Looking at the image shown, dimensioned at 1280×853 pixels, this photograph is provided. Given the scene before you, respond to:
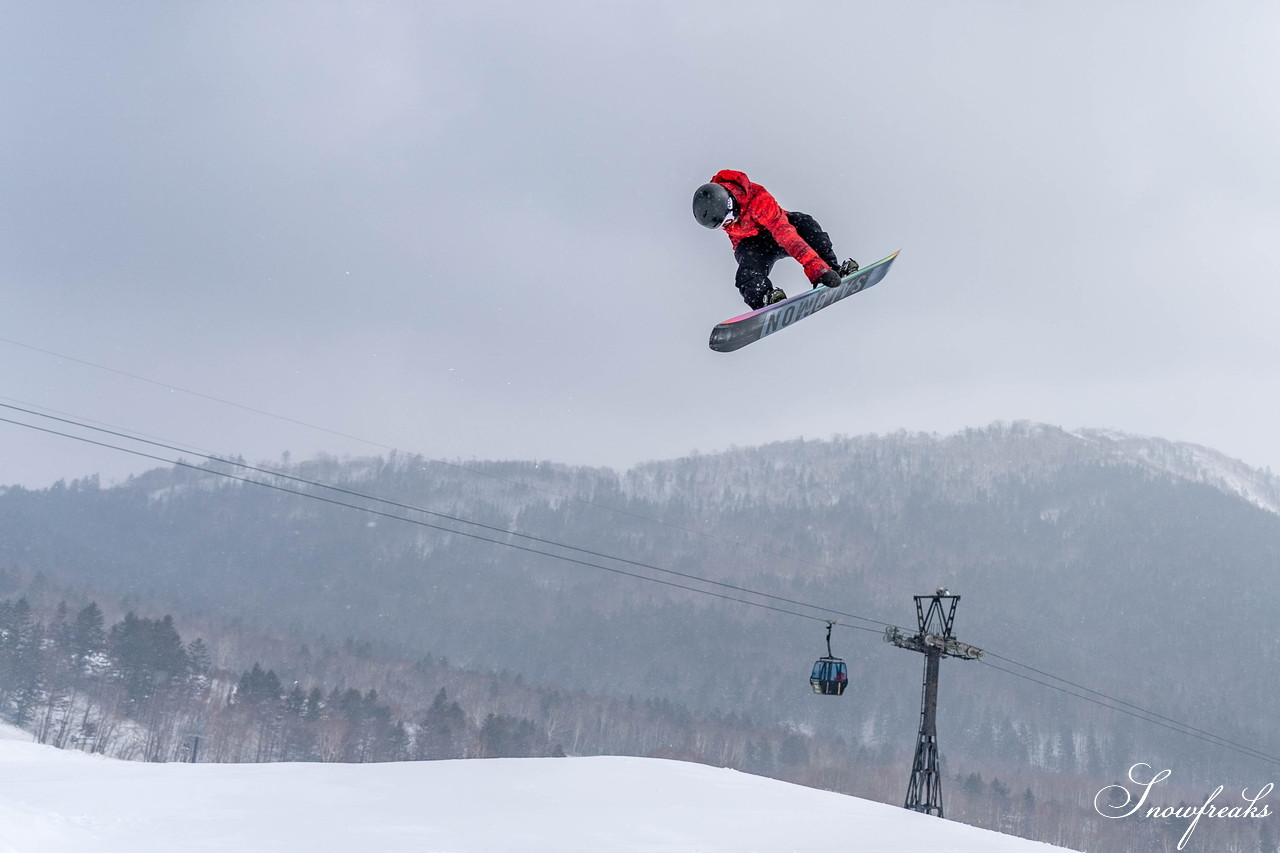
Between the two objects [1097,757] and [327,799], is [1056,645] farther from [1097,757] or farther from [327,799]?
[327,799]

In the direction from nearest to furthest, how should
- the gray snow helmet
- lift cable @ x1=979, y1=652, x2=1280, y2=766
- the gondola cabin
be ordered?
the gray snow helmet → the gondola cabin → lift cable @ x1=979, y1=652, x2=1280, y2=766

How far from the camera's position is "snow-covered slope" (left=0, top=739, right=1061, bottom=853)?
29.1 ft

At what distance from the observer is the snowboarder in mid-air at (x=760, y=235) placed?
8.70 metres

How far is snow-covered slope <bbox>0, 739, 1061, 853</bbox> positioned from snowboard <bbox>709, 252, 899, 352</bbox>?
223 inches

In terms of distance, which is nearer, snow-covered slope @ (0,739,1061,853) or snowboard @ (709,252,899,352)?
snow-covered slope @ (0,739,1061,853)

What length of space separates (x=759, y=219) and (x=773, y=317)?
174cm

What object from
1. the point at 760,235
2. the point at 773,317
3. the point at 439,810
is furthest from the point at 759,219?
the point at 439,810

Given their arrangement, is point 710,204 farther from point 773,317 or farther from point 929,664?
point 929,664

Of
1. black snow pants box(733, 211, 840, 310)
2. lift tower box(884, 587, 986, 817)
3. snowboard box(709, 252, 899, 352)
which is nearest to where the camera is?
black snow pants box(733, 211, 840, 310)

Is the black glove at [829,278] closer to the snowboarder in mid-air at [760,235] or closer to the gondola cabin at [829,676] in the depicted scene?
the snowboarder in mid-air at [760,235]

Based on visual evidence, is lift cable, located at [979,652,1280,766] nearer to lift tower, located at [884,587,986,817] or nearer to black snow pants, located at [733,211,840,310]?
lift tower, located at [884,587,986,817]

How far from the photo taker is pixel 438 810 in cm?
1090

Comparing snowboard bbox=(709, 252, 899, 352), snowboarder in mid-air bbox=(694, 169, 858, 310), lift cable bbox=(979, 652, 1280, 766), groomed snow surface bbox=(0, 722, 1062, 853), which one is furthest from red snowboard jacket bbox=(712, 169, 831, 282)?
lift cable bbox=(979, 652, 1280, 766)

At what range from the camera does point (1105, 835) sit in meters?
113
